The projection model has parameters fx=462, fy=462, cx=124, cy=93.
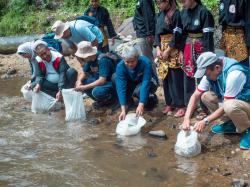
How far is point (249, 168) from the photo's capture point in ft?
15.3

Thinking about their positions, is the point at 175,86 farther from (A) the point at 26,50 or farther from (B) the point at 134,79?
(A) the point at 26,50

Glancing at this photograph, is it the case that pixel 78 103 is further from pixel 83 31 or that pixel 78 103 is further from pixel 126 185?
pixel 126 185

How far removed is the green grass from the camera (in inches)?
588

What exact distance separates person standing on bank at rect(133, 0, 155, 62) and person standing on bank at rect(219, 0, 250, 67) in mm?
1239

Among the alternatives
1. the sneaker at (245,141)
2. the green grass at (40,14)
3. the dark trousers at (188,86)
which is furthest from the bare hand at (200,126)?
the green grass at (40,14)

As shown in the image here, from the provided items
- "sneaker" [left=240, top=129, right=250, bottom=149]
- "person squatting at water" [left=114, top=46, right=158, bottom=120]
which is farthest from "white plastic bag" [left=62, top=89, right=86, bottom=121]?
"sneaker" [left=240, top=129, right=250, bottom=149]

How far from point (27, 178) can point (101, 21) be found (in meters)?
4.52

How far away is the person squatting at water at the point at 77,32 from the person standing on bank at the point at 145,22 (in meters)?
0.82

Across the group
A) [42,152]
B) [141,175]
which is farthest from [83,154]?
[141,175]

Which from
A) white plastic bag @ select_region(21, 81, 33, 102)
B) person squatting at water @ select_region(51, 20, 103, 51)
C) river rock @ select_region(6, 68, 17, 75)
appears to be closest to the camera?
person squatting at water @ select_region(51, 20, 103, 51)

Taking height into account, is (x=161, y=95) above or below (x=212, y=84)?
below

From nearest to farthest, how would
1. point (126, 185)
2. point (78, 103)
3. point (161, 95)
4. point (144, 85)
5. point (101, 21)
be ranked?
point (126, 185) < point (144, 85) < point (78, 103) < point (161, 95) < point (101, 21)

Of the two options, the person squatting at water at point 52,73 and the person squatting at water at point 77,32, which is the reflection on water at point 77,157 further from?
the person squatting at water at point 77,32

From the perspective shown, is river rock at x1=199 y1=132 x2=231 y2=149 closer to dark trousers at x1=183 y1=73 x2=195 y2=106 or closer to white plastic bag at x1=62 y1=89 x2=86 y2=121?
dark trousers at x1=183 y1=73 x2=195 y2=106
